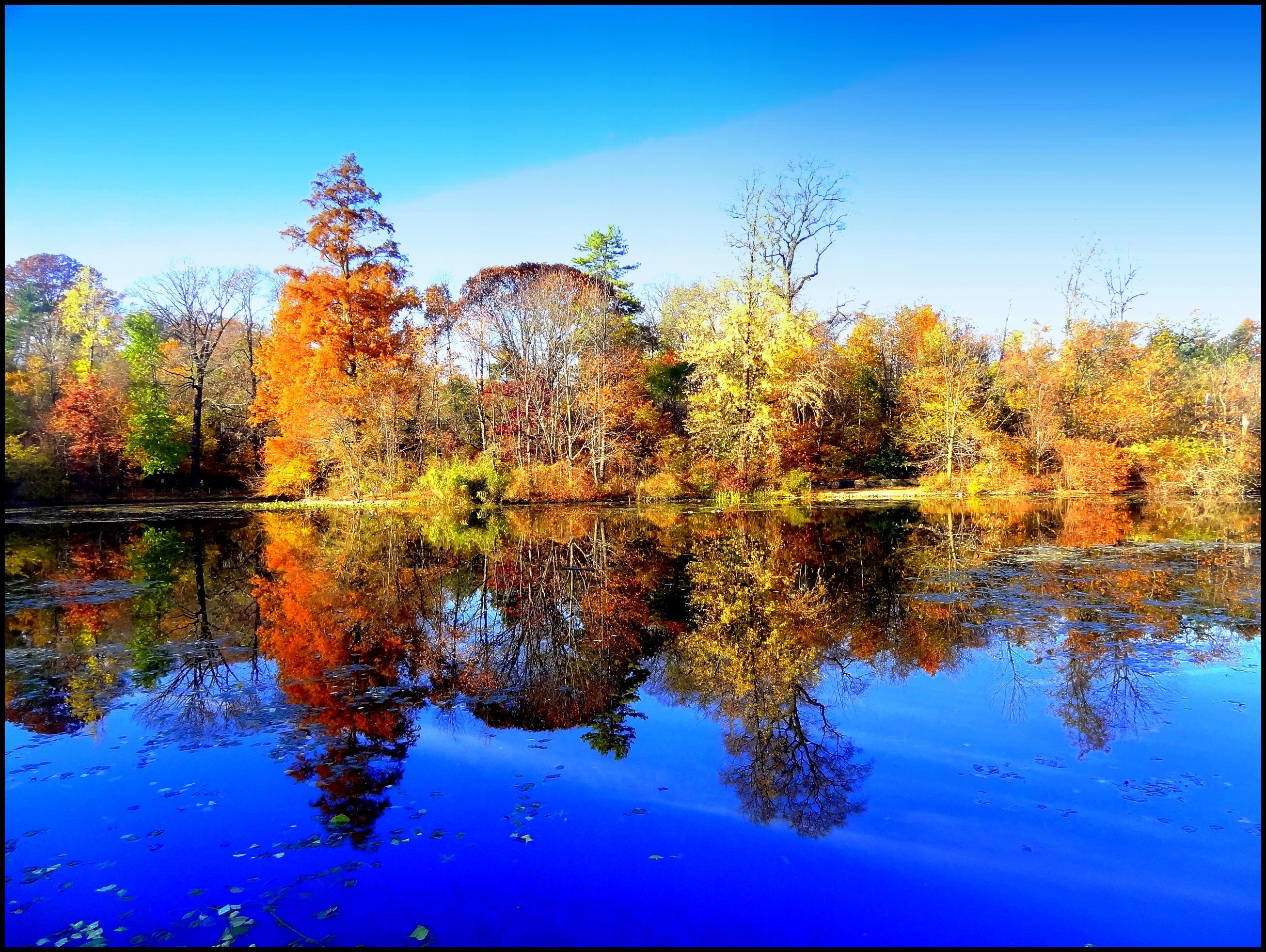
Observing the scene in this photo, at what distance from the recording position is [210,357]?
3969 cm

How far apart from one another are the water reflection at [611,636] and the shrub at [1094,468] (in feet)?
52.3

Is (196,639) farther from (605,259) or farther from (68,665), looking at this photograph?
(605,259)

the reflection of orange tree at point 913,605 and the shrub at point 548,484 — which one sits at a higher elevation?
the shrub at point 548,484

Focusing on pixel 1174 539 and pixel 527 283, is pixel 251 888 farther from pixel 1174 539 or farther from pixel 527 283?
pixel 527 283

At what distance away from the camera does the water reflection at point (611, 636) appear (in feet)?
21.3

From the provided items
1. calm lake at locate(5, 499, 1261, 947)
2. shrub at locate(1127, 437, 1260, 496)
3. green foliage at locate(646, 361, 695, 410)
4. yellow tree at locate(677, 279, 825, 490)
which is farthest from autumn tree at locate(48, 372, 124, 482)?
shrub at locate(1127, 437, 1260, 496)

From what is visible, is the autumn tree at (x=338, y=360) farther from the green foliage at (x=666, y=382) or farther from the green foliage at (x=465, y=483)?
the green foliage at (x=666, y=382)

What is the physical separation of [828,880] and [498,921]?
1979 millimetres

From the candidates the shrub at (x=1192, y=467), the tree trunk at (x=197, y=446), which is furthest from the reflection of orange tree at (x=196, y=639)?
the shrub at (x=1192, y=467)

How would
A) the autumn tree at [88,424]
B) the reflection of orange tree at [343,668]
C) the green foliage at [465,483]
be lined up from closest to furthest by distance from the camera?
the reflection of orange tree at [343,668], the green foliage at [465,483], the autumn tree at [88,424]

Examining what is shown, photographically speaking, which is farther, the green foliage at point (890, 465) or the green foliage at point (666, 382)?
the green foliage at point (890, 465)

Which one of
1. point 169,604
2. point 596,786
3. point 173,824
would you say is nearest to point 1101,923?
point 596,786

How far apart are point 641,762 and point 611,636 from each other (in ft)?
12.3

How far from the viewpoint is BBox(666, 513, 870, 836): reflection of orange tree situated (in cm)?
539
